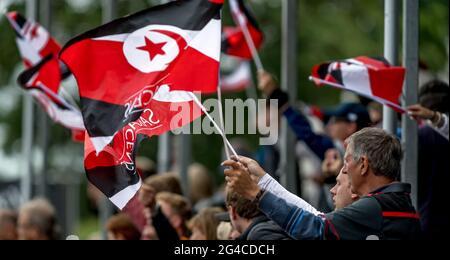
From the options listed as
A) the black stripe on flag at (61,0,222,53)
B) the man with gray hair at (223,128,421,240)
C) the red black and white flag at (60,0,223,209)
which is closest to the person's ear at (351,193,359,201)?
the man with gray hair at (223,128,421,240)

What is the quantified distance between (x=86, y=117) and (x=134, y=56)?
548mm

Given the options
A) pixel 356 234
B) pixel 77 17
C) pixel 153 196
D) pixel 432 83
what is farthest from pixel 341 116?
pixel 77 17

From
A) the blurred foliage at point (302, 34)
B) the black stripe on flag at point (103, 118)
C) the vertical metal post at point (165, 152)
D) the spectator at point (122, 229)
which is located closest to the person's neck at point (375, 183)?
the black stripe on flag at point (103, 118)

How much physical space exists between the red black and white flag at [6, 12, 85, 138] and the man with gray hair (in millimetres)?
5114

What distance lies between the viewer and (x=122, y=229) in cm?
1000

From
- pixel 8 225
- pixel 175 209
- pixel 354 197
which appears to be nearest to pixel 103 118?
pixel 354 197

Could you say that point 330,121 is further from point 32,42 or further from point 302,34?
point 302,34

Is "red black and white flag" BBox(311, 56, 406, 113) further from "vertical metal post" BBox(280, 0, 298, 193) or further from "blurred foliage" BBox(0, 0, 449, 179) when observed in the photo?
"blurred foliage" BBox(0, 0, 449, 179)

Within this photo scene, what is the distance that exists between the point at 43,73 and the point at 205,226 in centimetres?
365

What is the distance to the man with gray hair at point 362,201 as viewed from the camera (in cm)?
604

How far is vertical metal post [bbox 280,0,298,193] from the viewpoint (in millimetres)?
10688
